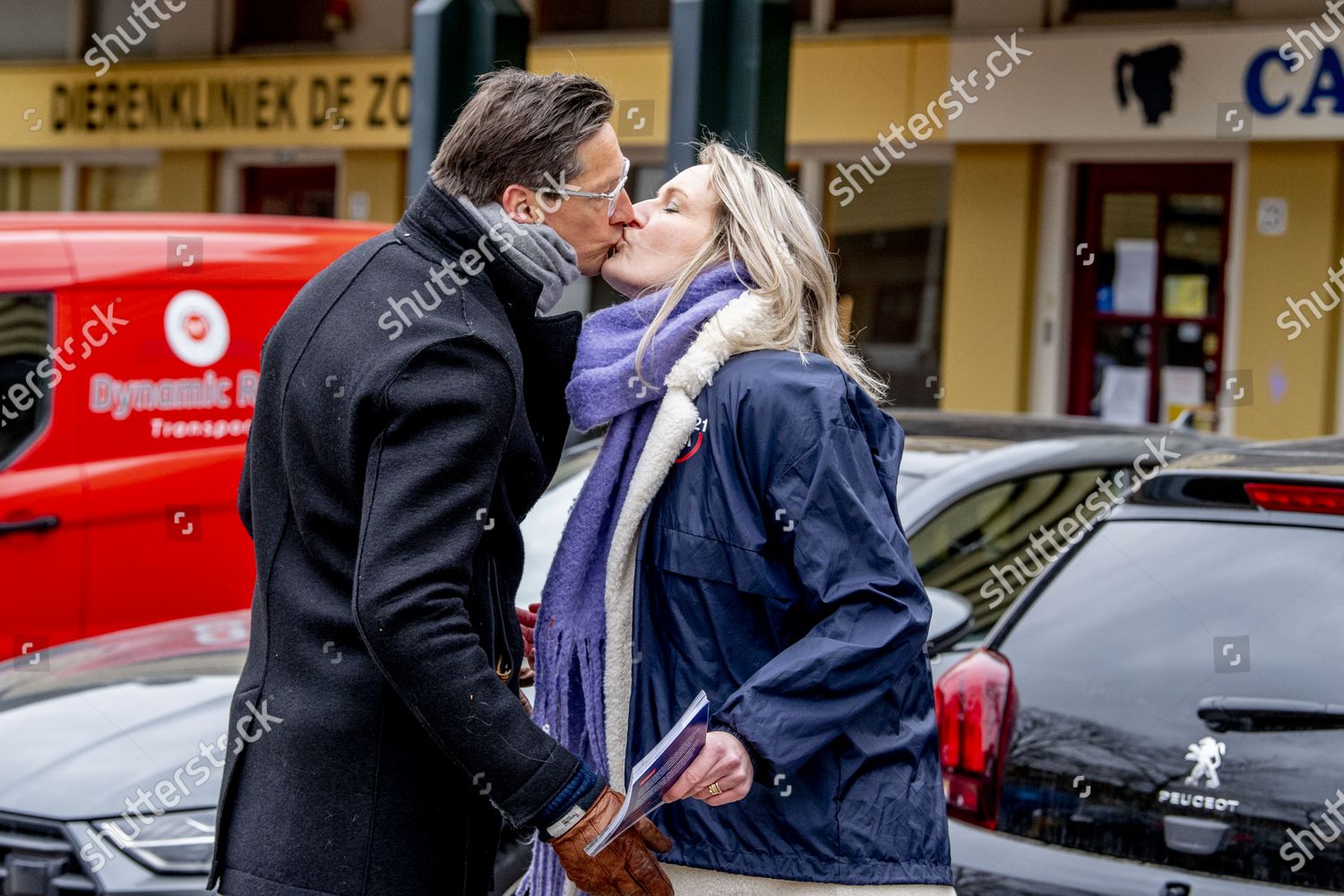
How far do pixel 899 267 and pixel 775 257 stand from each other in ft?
30.4

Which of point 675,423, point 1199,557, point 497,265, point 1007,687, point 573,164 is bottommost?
point 1007,687

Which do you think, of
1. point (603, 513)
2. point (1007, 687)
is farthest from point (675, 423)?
point (1007, 687)

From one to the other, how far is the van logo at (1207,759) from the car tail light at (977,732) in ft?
1.26

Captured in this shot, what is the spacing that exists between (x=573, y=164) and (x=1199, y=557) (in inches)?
60.4

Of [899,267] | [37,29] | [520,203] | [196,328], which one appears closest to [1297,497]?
[520,203]

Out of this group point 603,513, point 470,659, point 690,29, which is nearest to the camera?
point 470,659

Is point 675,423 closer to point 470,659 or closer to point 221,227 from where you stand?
point 470,659

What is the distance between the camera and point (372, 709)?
86.0 inches

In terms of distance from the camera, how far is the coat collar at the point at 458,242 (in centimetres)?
224

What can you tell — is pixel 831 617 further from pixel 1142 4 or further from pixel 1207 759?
pixel 1142 4

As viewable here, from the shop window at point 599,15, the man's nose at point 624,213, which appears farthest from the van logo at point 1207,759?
the shop window at point 599,15

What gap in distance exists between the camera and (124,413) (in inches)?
217

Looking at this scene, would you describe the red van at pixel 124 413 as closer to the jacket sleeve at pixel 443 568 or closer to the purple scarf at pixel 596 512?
the purple scarf at pixel 596 512

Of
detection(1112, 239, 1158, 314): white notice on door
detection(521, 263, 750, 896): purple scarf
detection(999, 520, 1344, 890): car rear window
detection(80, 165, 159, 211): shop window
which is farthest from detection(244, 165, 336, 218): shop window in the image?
detection(521, 263, 750, 896): purple scarf
